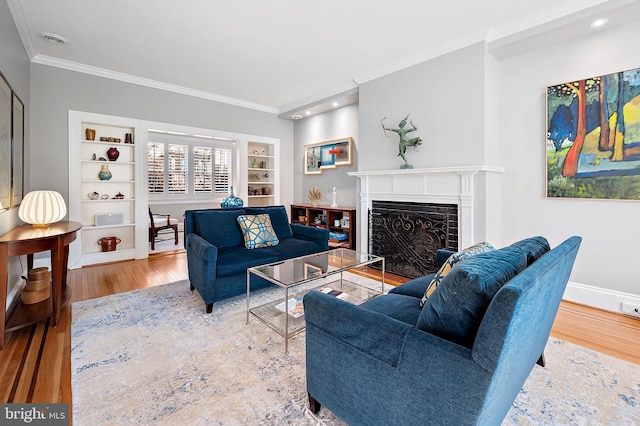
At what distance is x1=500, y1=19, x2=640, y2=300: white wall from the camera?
265 centimetres

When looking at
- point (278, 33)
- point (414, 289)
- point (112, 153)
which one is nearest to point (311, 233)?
point (414, 289)

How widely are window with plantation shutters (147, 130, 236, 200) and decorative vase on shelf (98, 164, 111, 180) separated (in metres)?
2.75

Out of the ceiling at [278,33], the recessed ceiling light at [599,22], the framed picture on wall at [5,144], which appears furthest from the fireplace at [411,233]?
the framed picture on wall at [5,144]

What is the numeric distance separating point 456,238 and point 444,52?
2077 mm

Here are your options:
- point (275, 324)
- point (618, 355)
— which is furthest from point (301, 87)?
point (618, 355)

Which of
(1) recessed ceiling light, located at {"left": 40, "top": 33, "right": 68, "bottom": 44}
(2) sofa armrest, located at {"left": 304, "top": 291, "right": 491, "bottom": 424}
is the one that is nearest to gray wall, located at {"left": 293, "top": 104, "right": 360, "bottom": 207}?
(2) sofa armrest, located at {"left": 304, "top": 291, "right": 491, "bottom": 424}

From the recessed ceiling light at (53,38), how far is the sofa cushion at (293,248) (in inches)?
125

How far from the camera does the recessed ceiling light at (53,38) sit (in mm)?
3150

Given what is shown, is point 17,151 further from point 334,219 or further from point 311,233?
point 334,219

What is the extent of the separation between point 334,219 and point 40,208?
12.2ft

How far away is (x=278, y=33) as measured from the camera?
10.1 feet

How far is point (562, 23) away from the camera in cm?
261

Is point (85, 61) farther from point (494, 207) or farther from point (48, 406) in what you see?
point (494, 207)

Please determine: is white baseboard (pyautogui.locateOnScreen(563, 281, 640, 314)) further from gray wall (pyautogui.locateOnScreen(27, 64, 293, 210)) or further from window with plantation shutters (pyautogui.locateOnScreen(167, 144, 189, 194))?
window with plantation shutters (pyautogui.locateOnScreen(167, 144, 189, 194))
